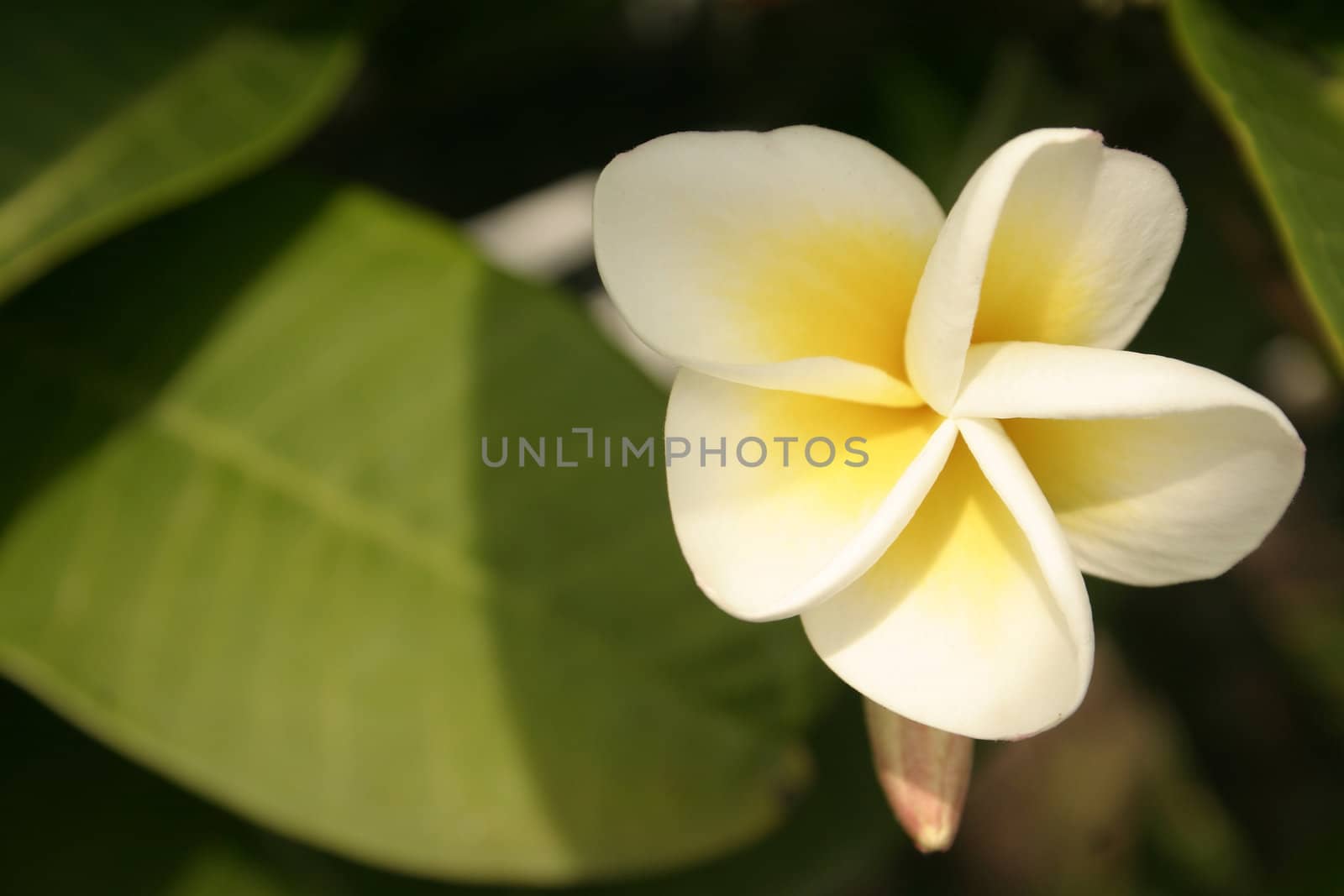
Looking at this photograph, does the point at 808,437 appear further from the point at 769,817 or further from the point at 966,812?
the point at 966,812

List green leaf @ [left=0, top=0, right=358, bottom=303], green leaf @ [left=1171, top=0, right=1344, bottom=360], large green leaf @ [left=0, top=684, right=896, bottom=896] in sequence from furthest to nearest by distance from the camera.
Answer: large green leaf @ [left=0, top=684, right=896, bottom=896] < green leaf @ [left=0, top=0, right=358, bottom=303] < green leaf @ [left=1171, top=0, right=1344, bottom=360]

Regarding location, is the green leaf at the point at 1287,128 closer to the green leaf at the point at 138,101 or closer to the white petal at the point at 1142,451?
the white petal at the point at 1142,451

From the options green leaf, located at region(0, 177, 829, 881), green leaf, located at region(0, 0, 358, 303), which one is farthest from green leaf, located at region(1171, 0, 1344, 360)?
green leaf, located at region(0, 0, 358, 303)

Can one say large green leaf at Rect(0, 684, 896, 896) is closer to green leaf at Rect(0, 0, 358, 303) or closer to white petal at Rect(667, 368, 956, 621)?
green leaf at Rect(0, 0, 358, 303)

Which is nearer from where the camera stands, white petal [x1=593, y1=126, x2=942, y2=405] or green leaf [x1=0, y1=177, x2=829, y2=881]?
white petal [x1=593, y1=126, x2=942, y2=405]

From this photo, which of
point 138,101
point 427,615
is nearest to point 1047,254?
point 427,615
